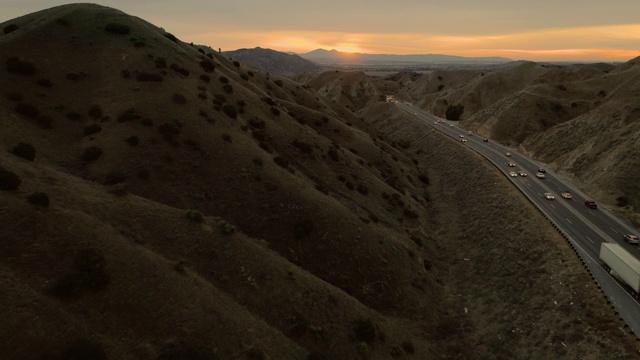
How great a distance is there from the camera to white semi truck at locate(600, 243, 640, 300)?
34625mm

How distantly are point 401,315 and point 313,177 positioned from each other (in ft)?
88.5

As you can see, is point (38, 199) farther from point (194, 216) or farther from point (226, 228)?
point (226, 228)

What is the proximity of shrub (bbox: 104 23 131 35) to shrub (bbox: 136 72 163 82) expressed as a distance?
17305 millimetres

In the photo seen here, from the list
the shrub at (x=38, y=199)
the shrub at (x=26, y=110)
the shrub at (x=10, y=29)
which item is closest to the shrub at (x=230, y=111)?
the shrub at (x=26, y=110)

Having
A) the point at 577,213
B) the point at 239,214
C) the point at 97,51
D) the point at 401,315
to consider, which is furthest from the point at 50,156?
the point at 577,213

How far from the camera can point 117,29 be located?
70.6 metres

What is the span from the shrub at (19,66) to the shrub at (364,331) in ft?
197

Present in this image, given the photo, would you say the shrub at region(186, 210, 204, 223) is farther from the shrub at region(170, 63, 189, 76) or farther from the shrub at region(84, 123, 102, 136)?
the shrub at region(170, 63, 189, 76)

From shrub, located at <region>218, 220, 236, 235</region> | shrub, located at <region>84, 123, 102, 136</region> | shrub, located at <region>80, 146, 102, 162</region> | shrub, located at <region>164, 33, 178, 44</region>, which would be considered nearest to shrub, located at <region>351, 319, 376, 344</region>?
shrub, located at <region>218, 220, 236, 235</region>

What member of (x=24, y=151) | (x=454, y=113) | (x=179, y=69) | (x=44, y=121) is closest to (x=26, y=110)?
(x=44, y=121)

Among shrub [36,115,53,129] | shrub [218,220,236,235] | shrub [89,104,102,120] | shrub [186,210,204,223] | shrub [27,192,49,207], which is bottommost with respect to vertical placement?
shrub [218,220,236,235]

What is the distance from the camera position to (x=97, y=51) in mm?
64812

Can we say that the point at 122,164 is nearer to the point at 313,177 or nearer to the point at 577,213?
the point at 313,177

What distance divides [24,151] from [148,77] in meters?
26.1
